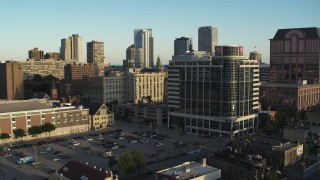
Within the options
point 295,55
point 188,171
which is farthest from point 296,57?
point 188,171

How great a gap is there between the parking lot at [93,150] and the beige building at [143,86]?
41.8m

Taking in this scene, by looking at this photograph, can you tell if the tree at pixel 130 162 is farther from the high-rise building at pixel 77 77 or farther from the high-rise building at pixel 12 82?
the high-rise building at pixel 77 77

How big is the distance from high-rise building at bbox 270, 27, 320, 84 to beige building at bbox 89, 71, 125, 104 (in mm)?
55604

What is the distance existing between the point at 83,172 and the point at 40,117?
126ft

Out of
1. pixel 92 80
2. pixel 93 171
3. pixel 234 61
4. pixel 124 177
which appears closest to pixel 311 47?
pixel 234 61

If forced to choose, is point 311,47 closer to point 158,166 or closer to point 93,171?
point 158,166

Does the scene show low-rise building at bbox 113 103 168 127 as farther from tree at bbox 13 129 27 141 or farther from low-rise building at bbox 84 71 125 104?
tree at bbox 13 129 27 141

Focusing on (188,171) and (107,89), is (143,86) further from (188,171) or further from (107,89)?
(188,171)

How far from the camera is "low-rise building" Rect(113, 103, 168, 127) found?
92.6 metres

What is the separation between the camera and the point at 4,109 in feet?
248

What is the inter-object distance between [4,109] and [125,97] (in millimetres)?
57691

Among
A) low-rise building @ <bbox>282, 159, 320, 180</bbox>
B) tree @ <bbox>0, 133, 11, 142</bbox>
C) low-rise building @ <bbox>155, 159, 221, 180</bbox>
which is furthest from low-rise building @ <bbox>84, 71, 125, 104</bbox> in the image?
low-rise building @ <bbox>155, 159, 221, 180</bbox>

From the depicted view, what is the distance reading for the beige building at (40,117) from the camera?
7319cm

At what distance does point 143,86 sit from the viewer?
12744 cm
